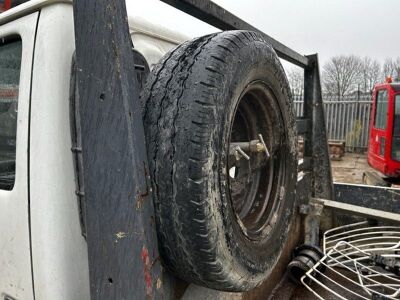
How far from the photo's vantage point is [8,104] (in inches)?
51.8

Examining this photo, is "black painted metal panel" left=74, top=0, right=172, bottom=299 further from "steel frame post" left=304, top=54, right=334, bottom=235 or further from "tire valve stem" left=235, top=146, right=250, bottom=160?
"steel frame post" left=304, top=54, right=334, bottom=235

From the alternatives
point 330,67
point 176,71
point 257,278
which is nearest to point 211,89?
point 176,71

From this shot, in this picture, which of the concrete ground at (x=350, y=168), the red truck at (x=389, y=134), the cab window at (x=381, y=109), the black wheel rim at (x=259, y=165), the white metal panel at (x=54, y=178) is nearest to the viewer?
the white metal panel at (x=54, y=178)

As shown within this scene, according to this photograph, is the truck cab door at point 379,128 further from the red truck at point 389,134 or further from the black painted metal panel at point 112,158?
the black painted metal panel at point 112,158

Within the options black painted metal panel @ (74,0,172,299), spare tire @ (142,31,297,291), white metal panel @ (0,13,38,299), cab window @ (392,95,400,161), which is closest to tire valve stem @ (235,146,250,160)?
spare tire @ (142,31,297,291)

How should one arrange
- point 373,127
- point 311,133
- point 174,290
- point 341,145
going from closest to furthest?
point 174,290 < point 311,133 < point 373,127 < point 341,145

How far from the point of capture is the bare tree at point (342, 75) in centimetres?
2495

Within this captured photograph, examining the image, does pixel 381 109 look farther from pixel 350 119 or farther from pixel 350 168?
pixel 350 119

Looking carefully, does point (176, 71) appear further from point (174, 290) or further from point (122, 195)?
point (174, 290)

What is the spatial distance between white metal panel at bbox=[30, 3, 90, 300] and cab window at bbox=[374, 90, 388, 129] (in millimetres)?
8720

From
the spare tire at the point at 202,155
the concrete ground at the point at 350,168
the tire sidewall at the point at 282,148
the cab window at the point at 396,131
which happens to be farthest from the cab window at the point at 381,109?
the spare tire at the point at 202,155

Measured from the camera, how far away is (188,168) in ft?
3.32

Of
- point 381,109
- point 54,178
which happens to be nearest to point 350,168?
point 381,109

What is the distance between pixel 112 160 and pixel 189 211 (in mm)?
254
